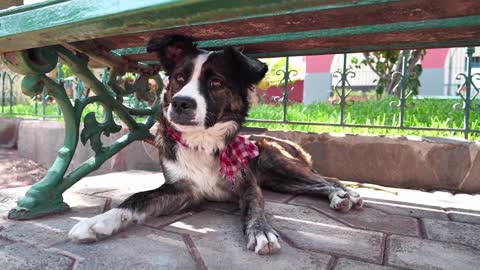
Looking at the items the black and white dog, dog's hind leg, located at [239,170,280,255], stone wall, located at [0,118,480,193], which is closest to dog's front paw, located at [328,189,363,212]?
the black and white dog

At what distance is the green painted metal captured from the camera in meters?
2.06

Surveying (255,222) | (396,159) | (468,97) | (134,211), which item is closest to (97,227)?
(134,211)

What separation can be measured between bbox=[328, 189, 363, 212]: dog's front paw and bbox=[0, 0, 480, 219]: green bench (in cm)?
100

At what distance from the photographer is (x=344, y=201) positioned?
2438 mm

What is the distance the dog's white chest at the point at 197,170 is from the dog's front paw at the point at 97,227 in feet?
1.95

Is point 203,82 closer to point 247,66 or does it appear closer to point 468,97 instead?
point 247,66

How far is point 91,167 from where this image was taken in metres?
2.37

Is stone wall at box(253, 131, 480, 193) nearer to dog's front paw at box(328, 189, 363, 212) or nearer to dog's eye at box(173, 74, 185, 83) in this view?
dog's front paw at box(328, 189, 363, 212)

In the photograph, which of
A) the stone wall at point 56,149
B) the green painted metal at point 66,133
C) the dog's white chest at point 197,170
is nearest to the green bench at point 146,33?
the green painted metal at point 66,133

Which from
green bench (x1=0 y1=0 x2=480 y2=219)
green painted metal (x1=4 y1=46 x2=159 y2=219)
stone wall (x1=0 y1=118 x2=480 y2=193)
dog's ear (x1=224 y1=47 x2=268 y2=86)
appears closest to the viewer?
green bench (x1=0 y1=0 x2=480 y2=219)

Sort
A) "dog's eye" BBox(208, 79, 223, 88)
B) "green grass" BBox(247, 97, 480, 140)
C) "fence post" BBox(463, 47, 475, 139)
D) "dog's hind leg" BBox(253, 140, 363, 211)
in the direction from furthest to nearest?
"green grass" BBox(247, 97, 480, 140)
"fence post" BBox(463, 47, 475, 139)
"dog's hind leg" BBox(253, 140, 363, 211)
"dog's eye" BBox(208, 79, 223, 88)

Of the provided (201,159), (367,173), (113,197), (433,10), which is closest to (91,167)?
(113,197)

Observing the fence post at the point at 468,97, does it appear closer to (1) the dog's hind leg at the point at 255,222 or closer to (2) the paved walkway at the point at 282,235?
(2) the paved walkway at the point at 282,235

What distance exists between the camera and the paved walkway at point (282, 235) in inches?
60.6
